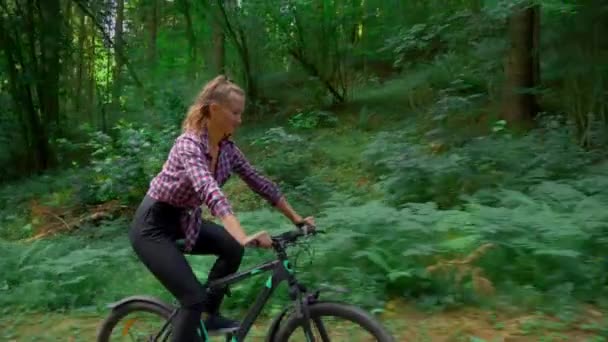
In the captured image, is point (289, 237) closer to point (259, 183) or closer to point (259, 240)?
point (259, 240)

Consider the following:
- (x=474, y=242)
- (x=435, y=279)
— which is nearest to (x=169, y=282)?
(x=435, y=279)

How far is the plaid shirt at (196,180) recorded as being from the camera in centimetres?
358

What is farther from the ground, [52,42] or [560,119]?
[52,42]

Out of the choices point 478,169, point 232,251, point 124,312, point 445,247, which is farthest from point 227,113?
point 478,169

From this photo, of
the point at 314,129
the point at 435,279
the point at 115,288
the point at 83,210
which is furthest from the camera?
the point at 314,129

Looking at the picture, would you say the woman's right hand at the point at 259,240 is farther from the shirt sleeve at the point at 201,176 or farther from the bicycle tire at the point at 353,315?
the bicycle tire at the point at 353,315

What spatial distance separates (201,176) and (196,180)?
34mm

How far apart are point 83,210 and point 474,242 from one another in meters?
10.2

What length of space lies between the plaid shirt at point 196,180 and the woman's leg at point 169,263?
0.38 ft

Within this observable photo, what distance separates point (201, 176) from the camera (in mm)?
3604

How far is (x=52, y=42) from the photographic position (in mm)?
16672

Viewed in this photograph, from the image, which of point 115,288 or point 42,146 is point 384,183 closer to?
point 115,288

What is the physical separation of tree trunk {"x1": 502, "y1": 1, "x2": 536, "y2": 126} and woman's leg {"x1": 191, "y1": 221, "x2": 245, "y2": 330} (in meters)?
9.97

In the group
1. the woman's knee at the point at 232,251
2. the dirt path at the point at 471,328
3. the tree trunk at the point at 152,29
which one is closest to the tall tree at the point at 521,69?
the tree trunk at the point at 152,29
